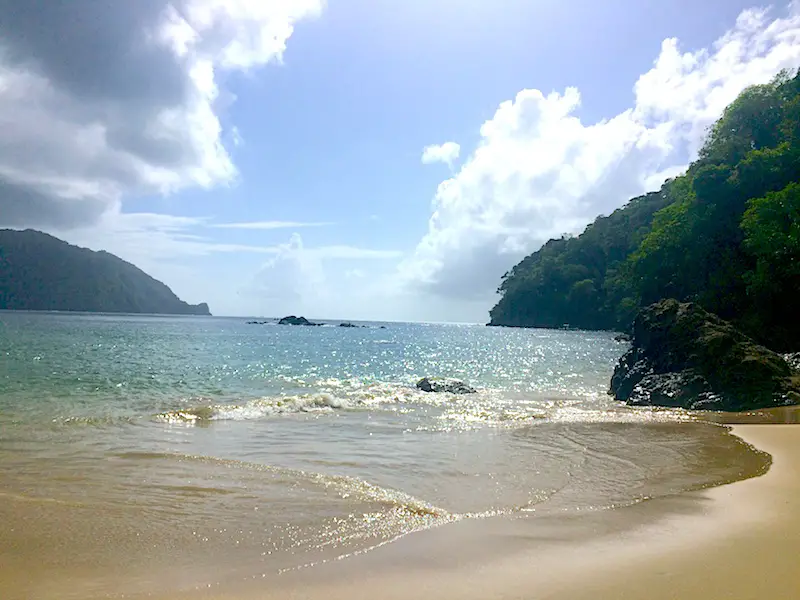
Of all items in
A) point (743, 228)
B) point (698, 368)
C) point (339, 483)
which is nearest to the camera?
point (339, 483)

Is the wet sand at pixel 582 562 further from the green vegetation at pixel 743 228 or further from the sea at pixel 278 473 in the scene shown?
the green vegetation at pixel 743 228

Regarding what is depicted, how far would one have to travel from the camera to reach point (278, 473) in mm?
9797

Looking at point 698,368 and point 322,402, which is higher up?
point 698,368

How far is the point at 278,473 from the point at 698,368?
19428 mm

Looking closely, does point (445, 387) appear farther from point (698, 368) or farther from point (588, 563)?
point (588, 563)

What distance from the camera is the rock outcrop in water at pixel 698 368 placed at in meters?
19.5

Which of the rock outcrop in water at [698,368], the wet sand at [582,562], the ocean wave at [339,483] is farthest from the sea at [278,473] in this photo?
the rock outcrop in water at [698,368]

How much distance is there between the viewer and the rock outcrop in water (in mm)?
19531

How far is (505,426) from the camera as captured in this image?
15898 millimetres

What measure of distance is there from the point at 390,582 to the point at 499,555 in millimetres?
1355

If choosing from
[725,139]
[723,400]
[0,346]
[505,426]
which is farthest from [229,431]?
[725,139]

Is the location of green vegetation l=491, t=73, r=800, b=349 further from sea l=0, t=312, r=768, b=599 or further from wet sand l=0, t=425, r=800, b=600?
wet sand l=0, t=425, r=800, b=600

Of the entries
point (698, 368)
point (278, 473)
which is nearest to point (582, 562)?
point (278, 473)

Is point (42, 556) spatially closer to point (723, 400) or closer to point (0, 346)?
point (723, 400)
